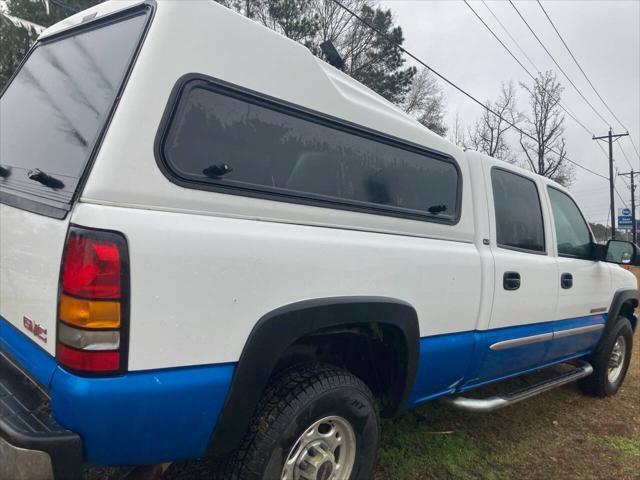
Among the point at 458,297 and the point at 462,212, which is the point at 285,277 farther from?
the point at 462,212

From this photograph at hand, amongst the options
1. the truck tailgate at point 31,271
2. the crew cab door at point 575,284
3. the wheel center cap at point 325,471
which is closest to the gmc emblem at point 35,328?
the truck tailgate at point 31,271

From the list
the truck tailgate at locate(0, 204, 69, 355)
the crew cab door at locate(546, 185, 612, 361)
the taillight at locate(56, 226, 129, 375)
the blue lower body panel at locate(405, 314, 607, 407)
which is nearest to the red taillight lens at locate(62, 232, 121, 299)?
the taillight at locate(56, 226, 129, 375)

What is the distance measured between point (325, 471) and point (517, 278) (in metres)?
1.80

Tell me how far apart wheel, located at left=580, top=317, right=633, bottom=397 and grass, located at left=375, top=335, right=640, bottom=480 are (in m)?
0.23

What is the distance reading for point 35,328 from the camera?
175cm

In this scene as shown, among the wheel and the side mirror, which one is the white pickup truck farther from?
the wheel

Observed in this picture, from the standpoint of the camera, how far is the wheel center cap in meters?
2.16

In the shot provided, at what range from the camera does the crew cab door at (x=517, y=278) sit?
308 centimetres

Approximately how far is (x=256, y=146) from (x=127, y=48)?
0.61 meters

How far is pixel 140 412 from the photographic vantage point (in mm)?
1604

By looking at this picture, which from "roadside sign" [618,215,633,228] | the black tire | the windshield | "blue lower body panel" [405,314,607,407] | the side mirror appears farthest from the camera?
"roadside sign" [618,215,633,228]

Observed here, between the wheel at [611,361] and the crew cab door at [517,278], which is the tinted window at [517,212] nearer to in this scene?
the crew cab door at [517,278]

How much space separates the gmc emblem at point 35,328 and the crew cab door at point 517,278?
7.69 ft

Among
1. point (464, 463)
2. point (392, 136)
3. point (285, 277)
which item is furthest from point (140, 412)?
point (464, 463)
